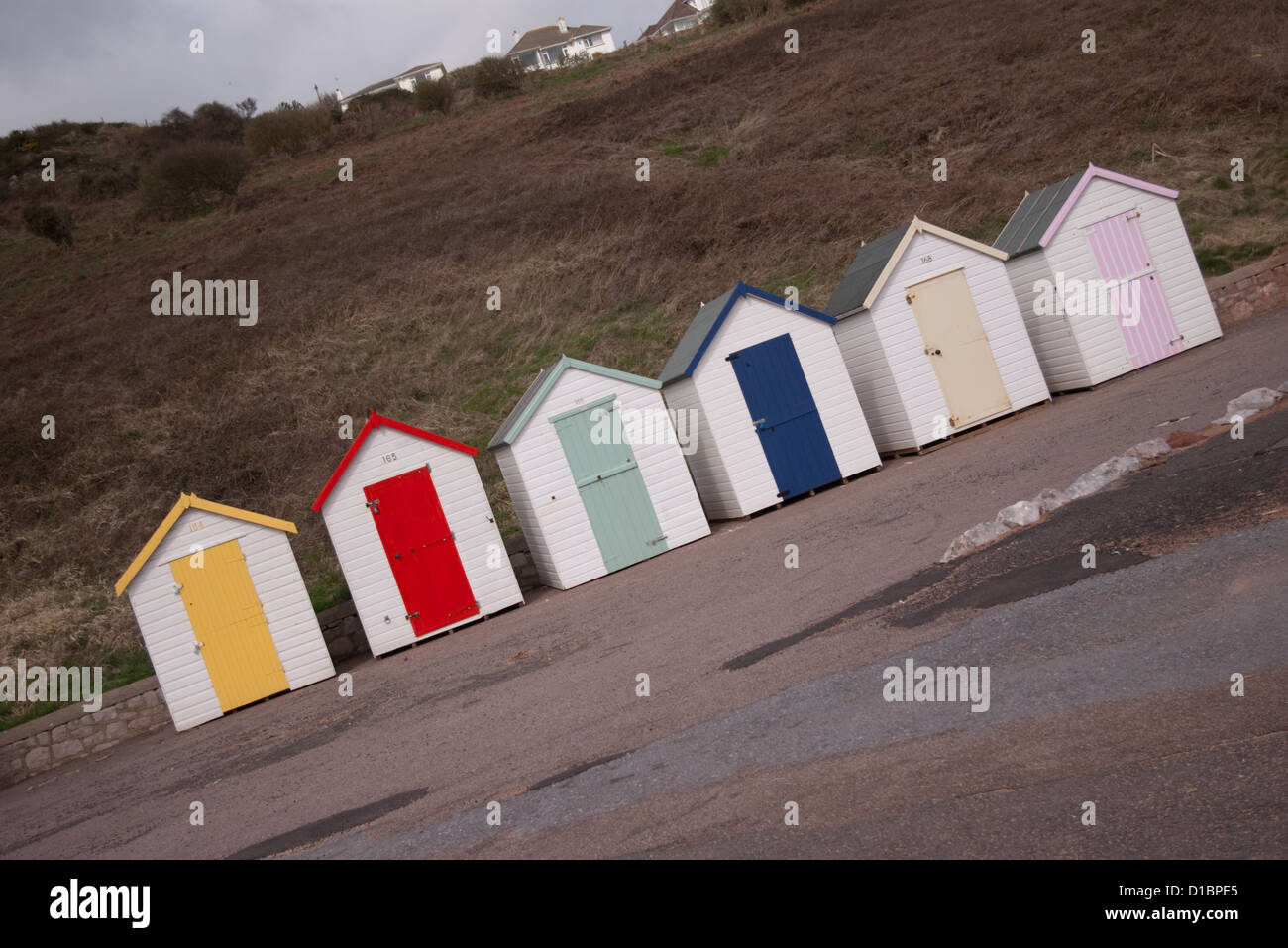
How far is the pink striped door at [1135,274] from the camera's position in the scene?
1662cm

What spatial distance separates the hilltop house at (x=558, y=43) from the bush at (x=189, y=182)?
63572mm

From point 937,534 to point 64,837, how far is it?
27.8 ft

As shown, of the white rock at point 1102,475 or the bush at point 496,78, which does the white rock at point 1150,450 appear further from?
the bush at point 496,78

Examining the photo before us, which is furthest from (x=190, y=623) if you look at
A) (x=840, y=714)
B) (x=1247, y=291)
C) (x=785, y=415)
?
(x=1247, y=291)

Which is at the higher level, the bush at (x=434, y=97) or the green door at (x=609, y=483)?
the bush at (x=434, y=97)

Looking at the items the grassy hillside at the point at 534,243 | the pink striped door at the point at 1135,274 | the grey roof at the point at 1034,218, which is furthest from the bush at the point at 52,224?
the pink striped door at the point at 1135,274

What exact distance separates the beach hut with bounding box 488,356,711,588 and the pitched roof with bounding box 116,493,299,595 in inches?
125

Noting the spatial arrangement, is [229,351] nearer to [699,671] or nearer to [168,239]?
[168,239]

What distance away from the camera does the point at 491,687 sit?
10680 mm

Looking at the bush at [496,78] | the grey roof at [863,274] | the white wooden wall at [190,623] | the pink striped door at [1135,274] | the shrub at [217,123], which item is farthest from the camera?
the shrub at [217,123]

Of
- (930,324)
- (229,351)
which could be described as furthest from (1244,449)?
(229,351)

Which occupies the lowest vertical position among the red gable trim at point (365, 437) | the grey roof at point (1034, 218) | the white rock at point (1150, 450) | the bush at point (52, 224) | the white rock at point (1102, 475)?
the white rock at point (1102, 475)

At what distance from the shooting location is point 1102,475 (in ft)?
35.0

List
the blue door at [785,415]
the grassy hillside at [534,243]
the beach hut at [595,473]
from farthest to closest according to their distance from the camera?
1. the grassy hillside at [534,243]
2. the blue door at [785,415]
3. the beach hut at [595,473]
